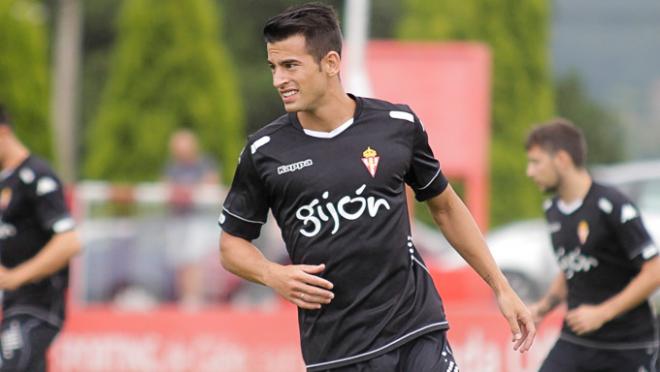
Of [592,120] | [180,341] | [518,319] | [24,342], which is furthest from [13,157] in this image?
[592,120]

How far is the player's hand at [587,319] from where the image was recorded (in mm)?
7820

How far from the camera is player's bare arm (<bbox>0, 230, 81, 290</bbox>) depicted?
8.18m

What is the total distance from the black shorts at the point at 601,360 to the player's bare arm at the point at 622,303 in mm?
277

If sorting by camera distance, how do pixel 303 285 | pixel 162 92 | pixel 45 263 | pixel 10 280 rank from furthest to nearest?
pixel 162 92, pixel 45 263, pixel 10 280, pixel 303 285

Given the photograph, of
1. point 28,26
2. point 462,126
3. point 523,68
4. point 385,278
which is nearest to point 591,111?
Answer: point 523,68

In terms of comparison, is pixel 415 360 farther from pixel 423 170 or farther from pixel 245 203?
pixel 245 203

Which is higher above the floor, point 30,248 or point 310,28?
point 310,28

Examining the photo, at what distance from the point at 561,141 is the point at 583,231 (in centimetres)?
56

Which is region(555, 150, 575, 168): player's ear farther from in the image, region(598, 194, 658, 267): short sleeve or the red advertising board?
the red advertising board

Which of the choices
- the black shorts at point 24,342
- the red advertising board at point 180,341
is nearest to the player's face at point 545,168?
the black shorts at point 24,342

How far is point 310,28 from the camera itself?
19.5 feet

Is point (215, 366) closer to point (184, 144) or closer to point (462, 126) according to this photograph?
point (184, 144)

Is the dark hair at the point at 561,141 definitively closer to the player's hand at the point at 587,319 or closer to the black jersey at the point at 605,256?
the black jersey at the point at 605,256

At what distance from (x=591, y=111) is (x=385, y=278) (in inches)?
1215
